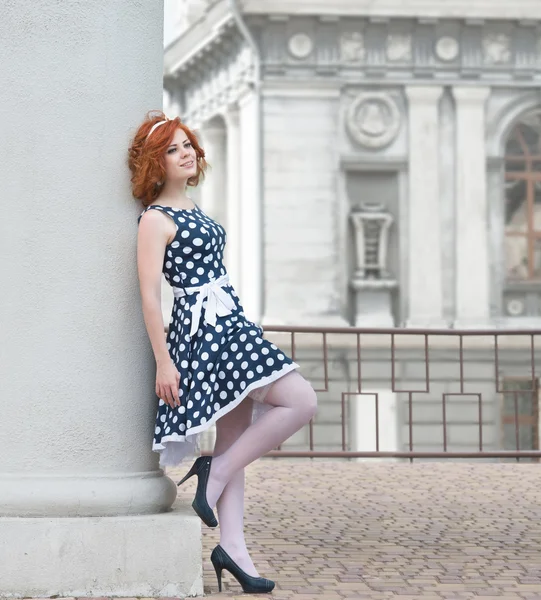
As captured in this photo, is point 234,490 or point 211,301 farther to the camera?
point 234,490

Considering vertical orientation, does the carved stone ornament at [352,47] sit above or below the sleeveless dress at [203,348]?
above

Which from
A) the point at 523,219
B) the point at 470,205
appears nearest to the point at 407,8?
the point at 470,205

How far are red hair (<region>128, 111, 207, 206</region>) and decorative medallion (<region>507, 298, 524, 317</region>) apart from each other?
21075mm

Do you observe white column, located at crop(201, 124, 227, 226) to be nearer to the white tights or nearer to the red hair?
the red hair

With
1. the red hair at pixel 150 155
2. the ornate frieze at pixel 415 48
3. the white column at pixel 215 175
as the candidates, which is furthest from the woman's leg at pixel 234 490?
the white column at pixel 215 175

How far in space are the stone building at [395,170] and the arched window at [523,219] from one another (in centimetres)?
3

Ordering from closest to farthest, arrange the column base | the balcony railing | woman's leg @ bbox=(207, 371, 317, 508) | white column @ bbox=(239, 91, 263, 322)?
the column base < woman's leg @ bbox=(207, 371, 317, 508) < the balcony railing < white column @ bbox=(239, 91, 263, 322)

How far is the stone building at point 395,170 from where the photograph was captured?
25.3 m

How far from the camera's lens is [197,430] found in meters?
5.17

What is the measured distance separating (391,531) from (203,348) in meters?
2.70

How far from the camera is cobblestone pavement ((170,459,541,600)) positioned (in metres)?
5.71

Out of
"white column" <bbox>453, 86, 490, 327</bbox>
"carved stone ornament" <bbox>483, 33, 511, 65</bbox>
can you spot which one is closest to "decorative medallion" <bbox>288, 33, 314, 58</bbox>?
"white column" <bbox>453, 86, 490, 327</bbox>

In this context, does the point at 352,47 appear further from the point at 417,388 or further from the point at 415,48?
the point at 417,388

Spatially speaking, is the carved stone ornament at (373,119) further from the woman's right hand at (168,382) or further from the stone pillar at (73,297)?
the woman's right hand at (168,382)
